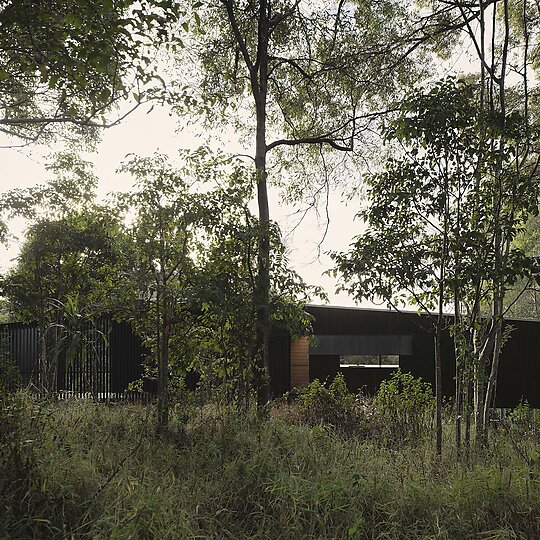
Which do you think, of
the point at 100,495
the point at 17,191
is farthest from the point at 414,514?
the point at 17,191

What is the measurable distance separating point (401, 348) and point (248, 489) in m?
7.34

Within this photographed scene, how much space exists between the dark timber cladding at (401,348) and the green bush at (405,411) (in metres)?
2.91

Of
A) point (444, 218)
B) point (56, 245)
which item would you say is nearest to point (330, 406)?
point (444, 218)

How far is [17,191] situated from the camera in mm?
9414

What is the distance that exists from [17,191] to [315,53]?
499 centimetres

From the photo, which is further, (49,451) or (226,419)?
(226,419)

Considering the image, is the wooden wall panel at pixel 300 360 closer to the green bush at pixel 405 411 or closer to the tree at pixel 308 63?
the tree at pixel 308 63

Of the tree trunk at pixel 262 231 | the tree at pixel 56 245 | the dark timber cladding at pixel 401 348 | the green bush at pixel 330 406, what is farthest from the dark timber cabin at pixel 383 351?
the tree at pixel 56 245

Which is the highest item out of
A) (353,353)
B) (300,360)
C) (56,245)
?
(56,245)

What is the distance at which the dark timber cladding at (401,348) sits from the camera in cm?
1016

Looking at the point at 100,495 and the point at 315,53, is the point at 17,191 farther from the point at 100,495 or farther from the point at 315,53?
the point at 100,495

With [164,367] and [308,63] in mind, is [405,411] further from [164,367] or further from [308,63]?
[308,63]

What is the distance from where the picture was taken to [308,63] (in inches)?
344

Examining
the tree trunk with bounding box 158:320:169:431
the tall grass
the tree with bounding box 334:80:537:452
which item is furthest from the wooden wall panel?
the tall grass
